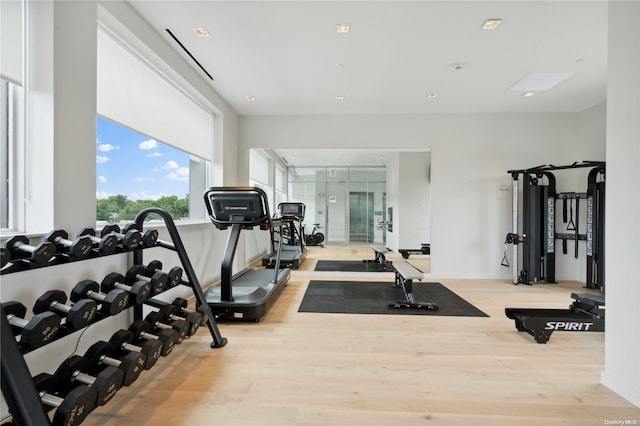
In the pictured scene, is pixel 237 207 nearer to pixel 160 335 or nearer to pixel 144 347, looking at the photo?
pixel 160 335

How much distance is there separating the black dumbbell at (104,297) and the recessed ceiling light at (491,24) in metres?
3.69

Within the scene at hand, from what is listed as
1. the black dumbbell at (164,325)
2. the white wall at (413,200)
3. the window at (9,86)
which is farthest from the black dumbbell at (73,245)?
the white wall at (413,200)

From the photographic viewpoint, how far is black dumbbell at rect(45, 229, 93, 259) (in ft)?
5.30

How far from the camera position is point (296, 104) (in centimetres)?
510

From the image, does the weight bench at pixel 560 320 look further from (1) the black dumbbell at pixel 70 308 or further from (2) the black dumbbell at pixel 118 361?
(1) the black dumbbell at pixel 70 308

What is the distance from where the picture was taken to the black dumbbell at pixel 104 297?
1.66 meters

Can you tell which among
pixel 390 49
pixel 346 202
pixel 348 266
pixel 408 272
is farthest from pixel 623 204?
pixel 346 202

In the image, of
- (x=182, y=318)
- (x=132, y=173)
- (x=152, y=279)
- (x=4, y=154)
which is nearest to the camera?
(x=4, y=154)

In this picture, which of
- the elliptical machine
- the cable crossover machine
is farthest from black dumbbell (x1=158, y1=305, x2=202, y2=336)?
the elliptical machine

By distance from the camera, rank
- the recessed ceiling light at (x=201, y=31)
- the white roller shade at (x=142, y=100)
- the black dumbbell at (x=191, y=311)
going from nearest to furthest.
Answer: the black dumbbell at (x=191, y=311)
the white roller shade at (x=142, y=100)
the recessed ceiling light at (x=201, y=31)

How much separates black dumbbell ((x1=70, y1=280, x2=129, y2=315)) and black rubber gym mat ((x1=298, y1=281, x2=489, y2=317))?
216 centimetres

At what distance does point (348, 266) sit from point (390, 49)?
414 centimetres

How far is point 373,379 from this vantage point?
2.11 m

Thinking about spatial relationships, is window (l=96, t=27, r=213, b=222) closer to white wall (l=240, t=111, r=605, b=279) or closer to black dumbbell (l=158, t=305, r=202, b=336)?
black dumbbell (l=158, t=305, r=202, b=336)
